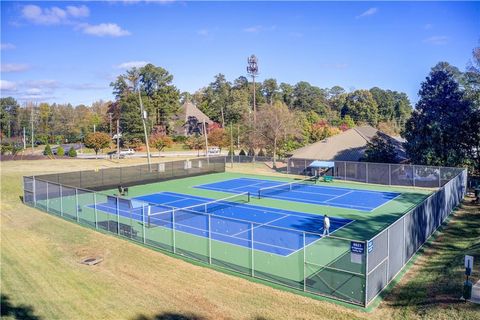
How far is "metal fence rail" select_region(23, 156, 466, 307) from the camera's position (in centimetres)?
1456

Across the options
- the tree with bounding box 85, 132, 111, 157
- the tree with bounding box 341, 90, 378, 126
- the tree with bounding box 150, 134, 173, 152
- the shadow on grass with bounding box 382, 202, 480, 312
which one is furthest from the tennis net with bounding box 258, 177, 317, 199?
the tree with bounding box 341, 90, 378, 126

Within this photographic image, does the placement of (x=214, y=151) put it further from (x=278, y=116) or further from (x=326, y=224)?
(x=326, y=224)

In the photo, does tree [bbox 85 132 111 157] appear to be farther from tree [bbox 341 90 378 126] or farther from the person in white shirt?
tree [bbox 341 90 378 126]

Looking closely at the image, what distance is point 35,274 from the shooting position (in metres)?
17.3

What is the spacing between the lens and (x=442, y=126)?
4000cm

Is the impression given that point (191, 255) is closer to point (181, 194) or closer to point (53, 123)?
point (181, 194)

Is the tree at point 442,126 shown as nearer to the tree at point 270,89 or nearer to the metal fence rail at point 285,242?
the metal fence rail at point 285,242

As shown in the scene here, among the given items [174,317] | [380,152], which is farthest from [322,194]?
[174,317]

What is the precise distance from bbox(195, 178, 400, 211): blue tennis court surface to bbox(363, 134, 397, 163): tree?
8.85m

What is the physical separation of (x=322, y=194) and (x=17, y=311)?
2673 cm

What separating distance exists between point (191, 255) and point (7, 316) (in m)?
7.96

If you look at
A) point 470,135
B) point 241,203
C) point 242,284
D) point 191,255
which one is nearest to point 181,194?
point 241,203

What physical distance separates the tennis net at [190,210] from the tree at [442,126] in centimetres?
1929

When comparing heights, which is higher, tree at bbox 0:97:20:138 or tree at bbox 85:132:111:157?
tree at bbox 0:97:20:138
